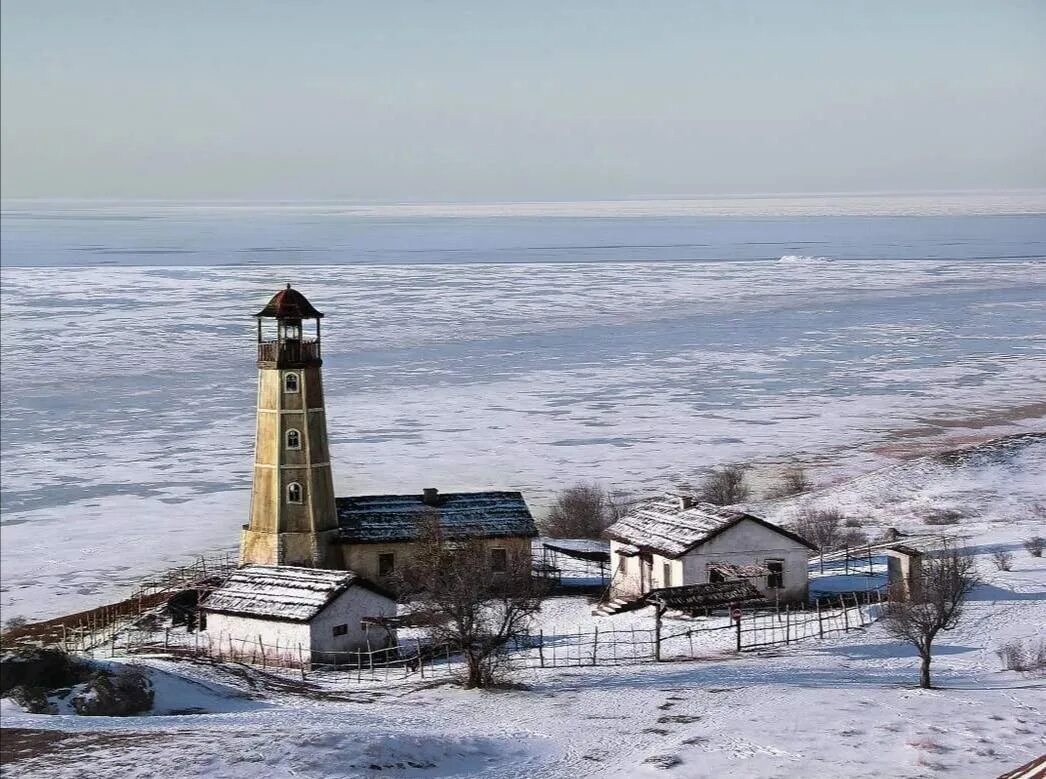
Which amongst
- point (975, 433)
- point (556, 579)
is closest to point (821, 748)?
point (556, 579)

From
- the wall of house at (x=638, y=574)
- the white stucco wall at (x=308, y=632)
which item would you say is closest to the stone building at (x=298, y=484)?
the wall of house at (x=638, y=574)

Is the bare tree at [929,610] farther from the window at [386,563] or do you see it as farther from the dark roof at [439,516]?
the window at [386,563]

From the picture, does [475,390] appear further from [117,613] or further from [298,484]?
[117,613]

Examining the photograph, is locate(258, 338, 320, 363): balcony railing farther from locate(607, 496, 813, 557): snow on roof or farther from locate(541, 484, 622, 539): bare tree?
locate(541, 484, 622, 539): bare tree

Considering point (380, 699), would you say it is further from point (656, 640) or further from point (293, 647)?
point (656, 640)

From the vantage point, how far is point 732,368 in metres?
75.8

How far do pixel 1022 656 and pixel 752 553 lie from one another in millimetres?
7517

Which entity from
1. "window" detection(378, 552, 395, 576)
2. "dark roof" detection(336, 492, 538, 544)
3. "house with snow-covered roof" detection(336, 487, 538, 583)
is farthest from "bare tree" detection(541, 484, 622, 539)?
"window" detection(378, 552, 395, 576)

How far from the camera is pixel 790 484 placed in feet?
158

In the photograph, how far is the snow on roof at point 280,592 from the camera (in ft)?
102

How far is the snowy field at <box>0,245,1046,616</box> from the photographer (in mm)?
43969

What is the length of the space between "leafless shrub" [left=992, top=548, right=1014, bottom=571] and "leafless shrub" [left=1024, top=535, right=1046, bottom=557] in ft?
1.90

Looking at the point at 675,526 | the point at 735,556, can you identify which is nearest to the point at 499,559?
the point at 675,526

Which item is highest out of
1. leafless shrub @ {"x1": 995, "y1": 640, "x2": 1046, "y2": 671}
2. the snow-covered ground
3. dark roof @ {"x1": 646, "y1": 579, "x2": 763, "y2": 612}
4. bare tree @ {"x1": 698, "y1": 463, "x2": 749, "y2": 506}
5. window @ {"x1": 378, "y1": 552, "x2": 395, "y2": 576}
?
bare tree @ {"x1": 698, "y1": 463, "x2": 749, "y2": 506}
